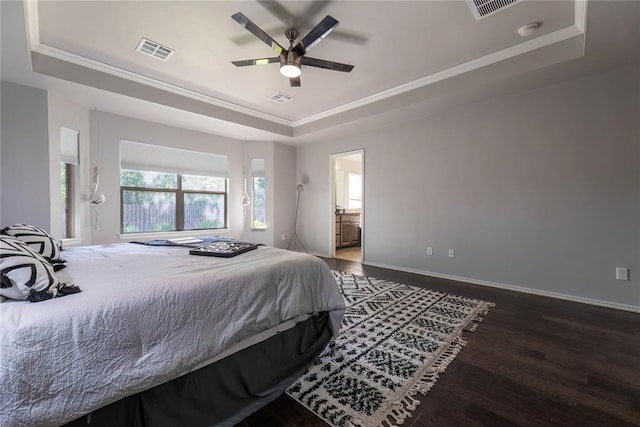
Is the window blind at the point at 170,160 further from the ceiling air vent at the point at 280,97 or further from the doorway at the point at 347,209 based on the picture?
the doorway at the point at 347,209

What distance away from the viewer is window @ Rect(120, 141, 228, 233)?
445 centimetres

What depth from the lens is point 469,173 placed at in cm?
388

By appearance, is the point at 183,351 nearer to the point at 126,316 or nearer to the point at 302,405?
the point at 126,316

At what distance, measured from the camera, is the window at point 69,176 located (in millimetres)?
3654

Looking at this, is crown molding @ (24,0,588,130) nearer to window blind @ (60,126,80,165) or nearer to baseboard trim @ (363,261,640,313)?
window blind @ (60,126,80,165)

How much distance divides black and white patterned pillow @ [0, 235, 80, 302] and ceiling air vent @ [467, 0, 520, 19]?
3.27m

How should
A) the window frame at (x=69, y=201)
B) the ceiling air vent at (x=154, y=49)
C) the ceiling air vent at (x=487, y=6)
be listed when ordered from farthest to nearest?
the window frame at (x=69, y=201) < the ceiling air vent at (x=154, y=49) < the ceiling air vent at (x=487, y=6)

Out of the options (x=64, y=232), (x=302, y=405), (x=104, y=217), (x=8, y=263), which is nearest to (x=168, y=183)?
(x=104, y=217)

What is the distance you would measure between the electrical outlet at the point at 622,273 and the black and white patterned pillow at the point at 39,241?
4869 millimetres

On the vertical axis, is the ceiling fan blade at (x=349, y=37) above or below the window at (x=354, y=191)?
above

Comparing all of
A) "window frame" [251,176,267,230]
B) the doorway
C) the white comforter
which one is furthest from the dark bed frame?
"window frame" [251,176,267,230]

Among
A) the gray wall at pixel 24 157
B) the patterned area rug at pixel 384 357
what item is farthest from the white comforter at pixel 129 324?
the gray wall at pixel 24 157

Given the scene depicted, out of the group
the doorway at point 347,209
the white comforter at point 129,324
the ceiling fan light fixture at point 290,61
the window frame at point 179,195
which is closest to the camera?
the white comforter at point 129,324

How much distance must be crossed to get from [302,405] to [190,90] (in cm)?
407
